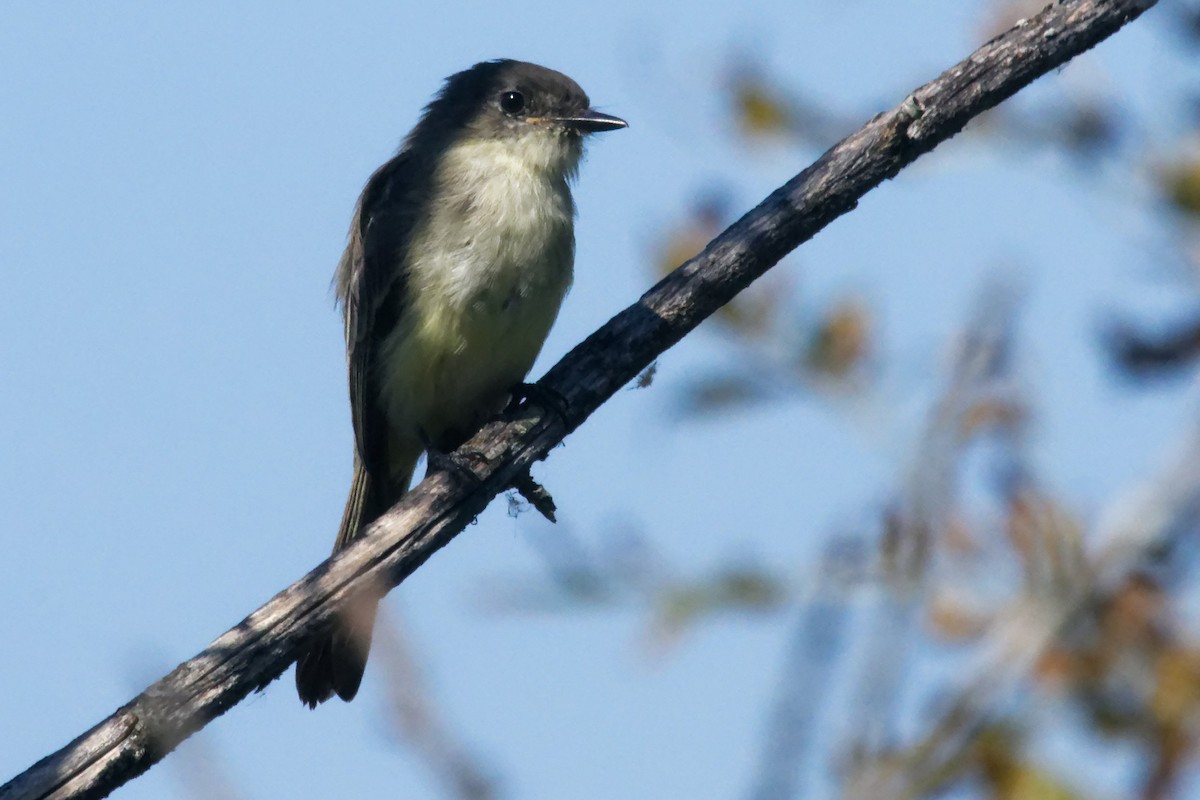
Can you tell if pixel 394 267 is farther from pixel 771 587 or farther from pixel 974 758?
pixel 974 758

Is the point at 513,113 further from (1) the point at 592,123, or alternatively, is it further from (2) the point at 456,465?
(2) the point at 456,465

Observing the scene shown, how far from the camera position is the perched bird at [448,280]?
5754mm

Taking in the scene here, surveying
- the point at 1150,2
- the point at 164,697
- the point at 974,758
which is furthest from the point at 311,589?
the point at 1150,2

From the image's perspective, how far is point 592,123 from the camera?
6.63 metres

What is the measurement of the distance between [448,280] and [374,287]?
Result: 0.43m

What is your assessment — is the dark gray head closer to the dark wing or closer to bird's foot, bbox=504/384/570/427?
the dark wing

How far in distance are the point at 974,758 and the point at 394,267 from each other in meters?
3.14

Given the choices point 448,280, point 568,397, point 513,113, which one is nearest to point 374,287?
point 448,280

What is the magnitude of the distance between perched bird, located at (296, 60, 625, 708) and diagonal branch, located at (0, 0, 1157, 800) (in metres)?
0.75

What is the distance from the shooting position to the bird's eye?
263 inches

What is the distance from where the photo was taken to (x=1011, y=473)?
136 inches

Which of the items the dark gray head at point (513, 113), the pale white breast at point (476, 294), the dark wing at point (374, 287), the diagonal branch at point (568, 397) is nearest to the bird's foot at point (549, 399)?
the diagonal branch at point (568, 397)

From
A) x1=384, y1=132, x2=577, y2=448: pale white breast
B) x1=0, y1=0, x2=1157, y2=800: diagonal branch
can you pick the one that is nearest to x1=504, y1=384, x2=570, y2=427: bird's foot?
x1=0, y1=0, x2=1157, y2=800: diagonal branch

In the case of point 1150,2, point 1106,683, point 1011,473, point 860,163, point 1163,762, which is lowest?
point 1163,762
